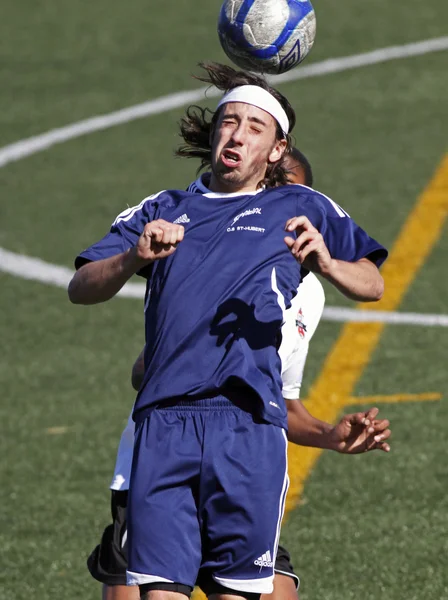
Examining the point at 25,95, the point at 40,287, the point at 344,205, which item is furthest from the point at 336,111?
the point at 40,287

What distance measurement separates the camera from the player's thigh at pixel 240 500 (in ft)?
13.7

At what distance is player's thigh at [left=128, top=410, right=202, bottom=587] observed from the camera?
Result: 417 centimetres

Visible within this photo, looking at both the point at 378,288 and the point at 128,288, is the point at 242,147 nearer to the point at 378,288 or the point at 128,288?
the point at 378,288

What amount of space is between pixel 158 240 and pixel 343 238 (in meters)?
0.66

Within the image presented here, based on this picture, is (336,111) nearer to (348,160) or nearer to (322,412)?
(348,160)

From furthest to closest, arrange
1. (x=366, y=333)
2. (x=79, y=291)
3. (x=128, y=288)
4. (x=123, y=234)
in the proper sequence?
(x=128, y=288)
(x=366, y=333)
(x=123, y=234)
(x=79, y=291)

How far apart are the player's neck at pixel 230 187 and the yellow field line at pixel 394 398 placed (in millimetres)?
3238

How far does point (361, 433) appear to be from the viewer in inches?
181

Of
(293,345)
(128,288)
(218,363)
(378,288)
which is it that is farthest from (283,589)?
(128,288)

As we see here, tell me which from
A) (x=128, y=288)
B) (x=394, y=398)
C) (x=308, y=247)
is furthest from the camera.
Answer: (x=128, y=288)

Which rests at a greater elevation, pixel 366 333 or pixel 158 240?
pixel 158 240

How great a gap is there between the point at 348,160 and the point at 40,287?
10.1 ft

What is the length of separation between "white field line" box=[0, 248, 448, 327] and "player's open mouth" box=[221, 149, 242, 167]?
175 inches

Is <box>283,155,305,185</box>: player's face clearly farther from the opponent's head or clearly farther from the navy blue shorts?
the navy blue shorts
